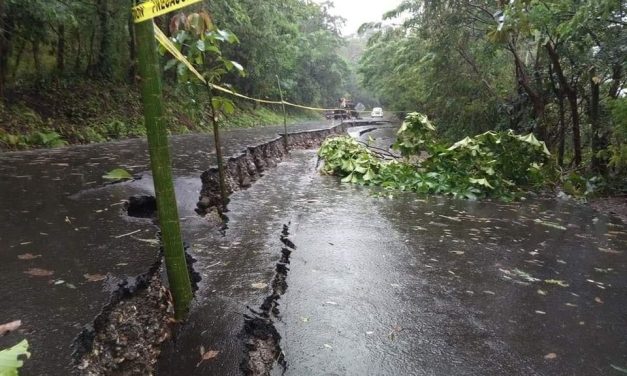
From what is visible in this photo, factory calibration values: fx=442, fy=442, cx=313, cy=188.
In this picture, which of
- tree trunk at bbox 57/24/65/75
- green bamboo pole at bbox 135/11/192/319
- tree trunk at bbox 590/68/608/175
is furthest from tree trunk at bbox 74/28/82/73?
tree trunk at bbox 590/68/608/175

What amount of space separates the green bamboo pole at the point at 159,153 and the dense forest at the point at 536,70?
2963mm

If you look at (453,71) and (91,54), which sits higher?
(91,54)

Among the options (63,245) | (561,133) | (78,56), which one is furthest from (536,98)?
(78,56)

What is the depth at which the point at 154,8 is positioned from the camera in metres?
2.00

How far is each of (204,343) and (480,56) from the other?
11.4 meters

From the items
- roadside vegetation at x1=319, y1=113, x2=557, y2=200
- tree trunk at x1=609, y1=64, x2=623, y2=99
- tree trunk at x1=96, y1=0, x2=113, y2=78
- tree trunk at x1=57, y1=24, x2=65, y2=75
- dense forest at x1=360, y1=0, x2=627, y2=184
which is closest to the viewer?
dense forest at x1=360, y1=0, x2=627, y2=184

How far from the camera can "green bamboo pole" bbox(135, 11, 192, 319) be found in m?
2.15

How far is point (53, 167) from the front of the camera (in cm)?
649

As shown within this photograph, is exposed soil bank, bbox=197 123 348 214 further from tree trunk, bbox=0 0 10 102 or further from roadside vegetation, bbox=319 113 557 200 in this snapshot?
tree trunk, bbox=0 0 10 102

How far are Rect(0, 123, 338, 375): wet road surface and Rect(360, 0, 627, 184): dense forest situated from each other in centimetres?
373

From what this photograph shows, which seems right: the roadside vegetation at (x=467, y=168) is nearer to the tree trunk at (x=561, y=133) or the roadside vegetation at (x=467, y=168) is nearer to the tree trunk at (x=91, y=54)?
the tree trunk at (x=561, y=133)

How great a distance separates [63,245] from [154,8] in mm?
2145

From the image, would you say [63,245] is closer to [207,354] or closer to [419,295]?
[207,354]

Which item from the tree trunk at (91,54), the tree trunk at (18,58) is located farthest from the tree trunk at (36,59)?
the tree trunk at (91,54)
